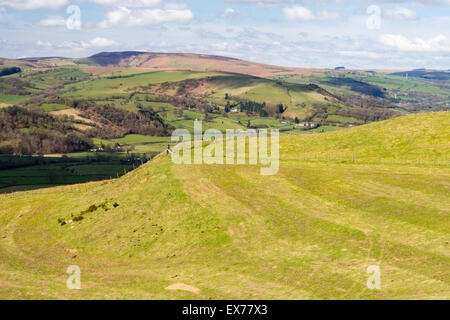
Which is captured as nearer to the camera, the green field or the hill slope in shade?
the hill slope in shade

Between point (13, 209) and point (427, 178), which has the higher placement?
point (427, 178)

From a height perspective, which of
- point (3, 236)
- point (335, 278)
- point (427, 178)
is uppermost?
point (427, 178)

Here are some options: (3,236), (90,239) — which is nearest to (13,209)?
(3,236)

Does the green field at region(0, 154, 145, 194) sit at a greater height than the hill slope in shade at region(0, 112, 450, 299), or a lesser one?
lesser

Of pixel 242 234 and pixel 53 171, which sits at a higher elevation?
pixel 242 234

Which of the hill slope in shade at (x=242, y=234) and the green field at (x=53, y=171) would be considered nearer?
the hill slope in shade at (x=242, y=234)

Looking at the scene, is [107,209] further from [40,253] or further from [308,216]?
[308,216]

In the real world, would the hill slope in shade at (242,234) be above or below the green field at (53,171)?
above

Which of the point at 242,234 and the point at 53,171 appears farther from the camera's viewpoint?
the point at 53,171
